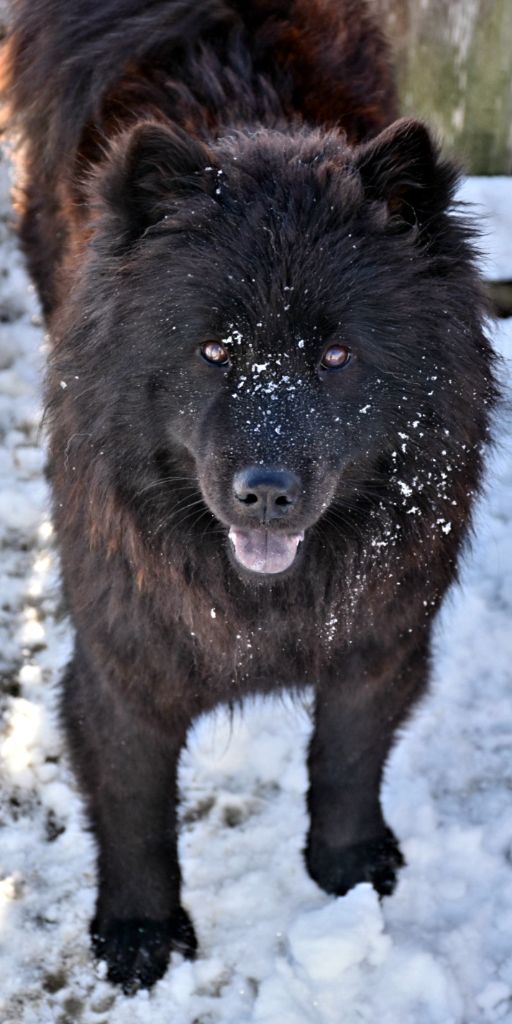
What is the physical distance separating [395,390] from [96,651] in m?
1.07

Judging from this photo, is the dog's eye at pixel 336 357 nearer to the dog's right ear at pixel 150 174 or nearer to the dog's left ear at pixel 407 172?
the dog's left ear at pixel 407 172

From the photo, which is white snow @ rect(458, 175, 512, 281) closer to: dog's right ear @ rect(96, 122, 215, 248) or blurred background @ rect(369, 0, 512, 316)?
blurred background @ rect(369, 0, 512, 316)

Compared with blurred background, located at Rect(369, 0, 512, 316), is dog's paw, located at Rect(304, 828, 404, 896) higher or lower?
lower

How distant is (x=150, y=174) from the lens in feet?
9.11

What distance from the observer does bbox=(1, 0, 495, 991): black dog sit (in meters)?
2.71

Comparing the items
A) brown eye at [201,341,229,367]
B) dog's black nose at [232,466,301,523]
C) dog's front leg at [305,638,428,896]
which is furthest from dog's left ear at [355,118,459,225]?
dog's front leg at [305,638,428,896]

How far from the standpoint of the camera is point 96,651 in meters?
3.26

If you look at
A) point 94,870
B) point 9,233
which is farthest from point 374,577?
point 9,233

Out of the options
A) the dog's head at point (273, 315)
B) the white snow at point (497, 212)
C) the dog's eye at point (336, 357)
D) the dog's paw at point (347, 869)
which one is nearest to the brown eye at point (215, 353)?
the dog's head at point (273, 315)

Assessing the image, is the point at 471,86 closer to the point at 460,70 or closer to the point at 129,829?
the point at 460,70

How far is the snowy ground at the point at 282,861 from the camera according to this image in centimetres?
338

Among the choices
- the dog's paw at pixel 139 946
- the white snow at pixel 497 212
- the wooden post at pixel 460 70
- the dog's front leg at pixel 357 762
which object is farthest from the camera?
the white snow at pixel 497 212

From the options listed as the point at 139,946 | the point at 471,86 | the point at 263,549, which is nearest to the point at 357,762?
the point at 139,946

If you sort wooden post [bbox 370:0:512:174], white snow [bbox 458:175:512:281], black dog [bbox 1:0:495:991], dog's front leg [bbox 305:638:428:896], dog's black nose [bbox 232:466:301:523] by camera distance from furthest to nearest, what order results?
white snow [bbox 458:175:512:281] → wooden post [bbox 370:0:512:174] → dog's front leg [bbox 305:638:428:896] → black dog [bbox 1:0:495:991] → dog's black nose [bbox 232:466:301:523]
